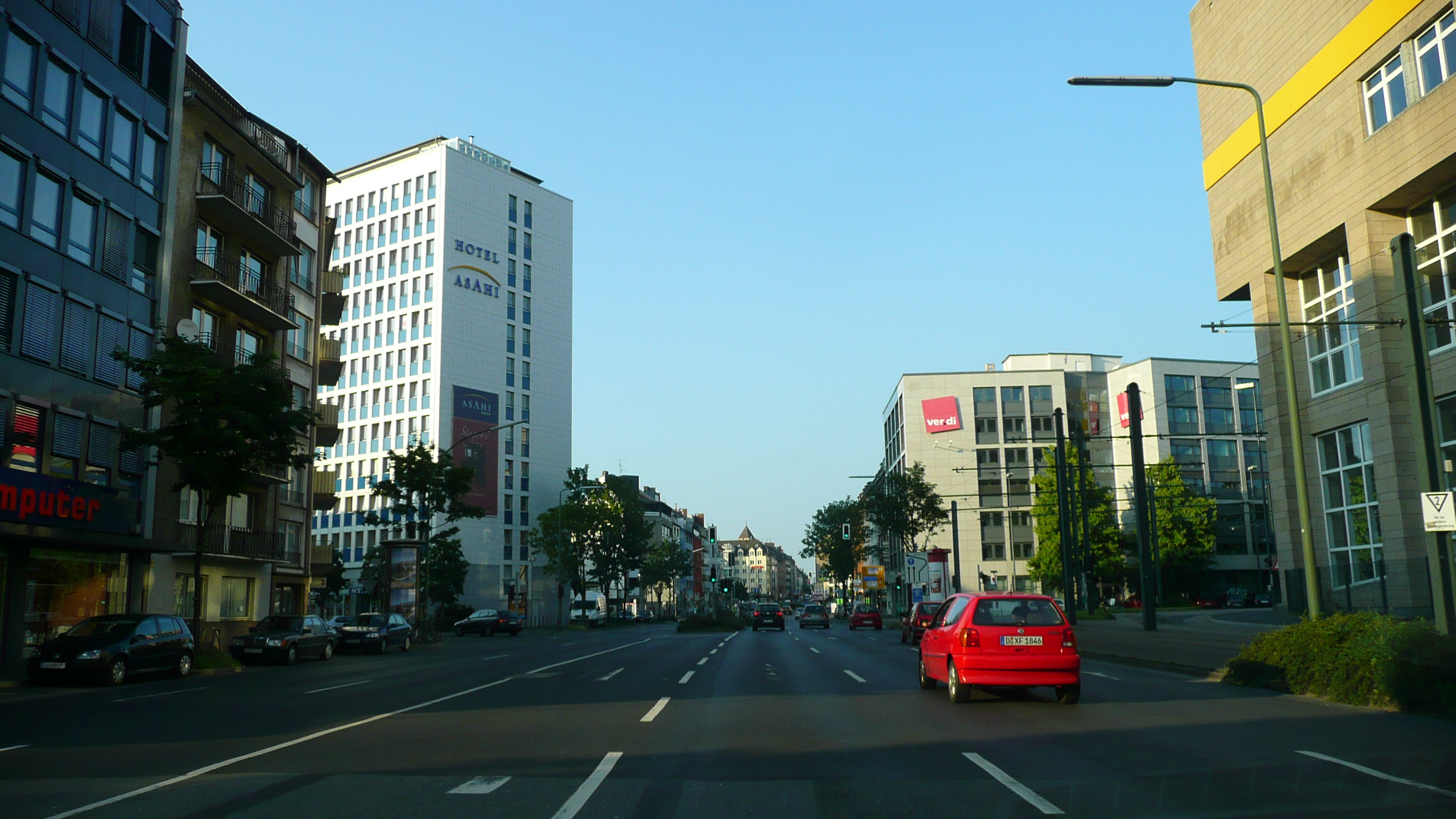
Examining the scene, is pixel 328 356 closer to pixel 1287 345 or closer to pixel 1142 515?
pixel 1142 515

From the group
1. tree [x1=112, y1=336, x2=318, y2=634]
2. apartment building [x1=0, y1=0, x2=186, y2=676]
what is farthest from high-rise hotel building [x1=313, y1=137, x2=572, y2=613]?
tree [x1=112, y1=336, x2=318, y2=634]

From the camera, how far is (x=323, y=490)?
47.1 metres

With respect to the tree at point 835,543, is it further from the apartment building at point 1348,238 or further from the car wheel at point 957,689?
the car wheel at point 957,689

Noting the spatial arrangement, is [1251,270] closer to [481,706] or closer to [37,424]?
[481,706]

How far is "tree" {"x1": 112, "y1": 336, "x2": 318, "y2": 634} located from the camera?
26.9 m

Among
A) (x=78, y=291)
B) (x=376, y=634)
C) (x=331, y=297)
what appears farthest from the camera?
(x=331, y=297)

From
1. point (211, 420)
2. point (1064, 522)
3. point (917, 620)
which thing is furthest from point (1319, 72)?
point (211, 420)

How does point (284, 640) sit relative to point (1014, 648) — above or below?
below

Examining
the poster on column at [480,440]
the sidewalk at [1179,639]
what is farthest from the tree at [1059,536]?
the poster on column at [480,440]

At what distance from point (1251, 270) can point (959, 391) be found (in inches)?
2496

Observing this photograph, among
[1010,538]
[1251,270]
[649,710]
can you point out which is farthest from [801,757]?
[1010,538]

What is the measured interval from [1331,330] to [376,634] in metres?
34.3

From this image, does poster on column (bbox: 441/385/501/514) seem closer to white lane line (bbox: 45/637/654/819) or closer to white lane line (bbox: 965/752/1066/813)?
white lane line (bbox: 45/637/654/819)

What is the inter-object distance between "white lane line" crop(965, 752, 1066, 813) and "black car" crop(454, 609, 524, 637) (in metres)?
55.9
